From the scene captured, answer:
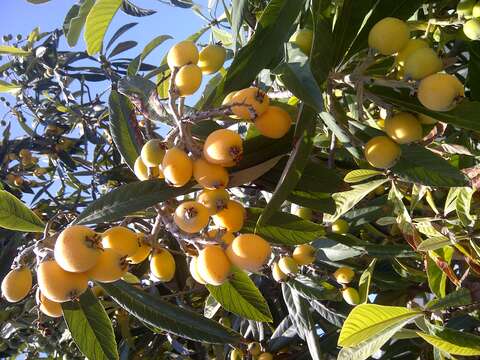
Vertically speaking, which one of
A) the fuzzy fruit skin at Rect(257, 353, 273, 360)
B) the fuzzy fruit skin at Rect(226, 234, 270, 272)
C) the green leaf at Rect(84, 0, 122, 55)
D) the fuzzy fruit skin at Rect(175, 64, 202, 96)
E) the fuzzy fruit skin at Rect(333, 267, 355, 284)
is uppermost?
the green leaf at Rect(84, 0, 122, 55)

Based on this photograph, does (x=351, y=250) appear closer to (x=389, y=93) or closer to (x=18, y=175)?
(x=389, y=93)

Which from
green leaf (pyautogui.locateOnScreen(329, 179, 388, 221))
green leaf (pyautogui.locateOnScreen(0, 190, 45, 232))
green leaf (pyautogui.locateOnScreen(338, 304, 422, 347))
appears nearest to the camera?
green leaf (pyautogui.locateOnScreen(0, 190, 45, 232))

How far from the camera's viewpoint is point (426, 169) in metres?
1.19

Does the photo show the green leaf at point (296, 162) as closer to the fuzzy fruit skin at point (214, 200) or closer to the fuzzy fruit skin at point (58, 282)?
the fuzzy fruit skin at point (214, 200)

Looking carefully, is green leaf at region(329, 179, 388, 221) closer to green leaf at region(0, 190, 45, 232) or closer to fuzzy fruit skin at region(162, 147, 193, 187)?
fuzzy fruit skin at region(162, 147, 193, 187)

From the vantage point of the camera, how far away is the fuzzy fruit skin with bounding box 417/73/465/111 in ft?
3.37

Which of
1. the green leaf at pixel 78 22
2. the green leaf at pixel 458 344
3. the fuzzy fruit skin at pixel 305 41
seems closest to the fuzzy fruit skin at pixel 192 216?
the fuzzy fruit skin at pixel 305 41

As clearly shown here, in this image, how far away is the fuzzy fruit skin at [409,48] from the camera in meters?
1.10

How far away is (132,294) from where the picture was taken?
141 cm

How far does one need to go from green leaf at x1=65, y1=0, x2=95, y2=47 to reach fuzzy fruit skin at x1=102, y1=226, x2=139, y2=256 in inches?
38.5

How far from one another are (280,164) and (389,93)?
0.90 feet

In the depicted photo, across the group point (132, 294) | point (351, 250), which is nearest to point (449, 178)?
point (351, 250)

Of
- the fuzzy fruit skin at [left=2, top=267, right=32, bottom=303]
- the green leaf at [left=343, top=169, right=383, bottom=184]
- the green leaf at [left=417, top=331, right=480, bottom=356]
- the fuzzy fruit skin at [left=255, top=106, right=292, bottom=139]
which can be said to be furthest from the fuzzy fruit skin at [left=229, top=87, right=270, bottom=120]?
the green leaf at [left=417, top=331, right=480, bottom=356]

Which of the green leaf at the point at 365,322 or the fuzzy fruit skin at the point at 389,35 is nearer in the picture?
the fuzzy fruit skin at the point at 389,35
